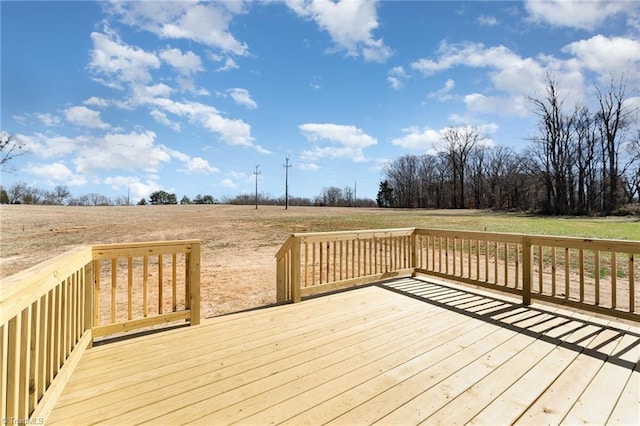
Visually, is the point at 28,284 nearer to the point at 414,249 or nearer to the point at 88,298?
the point at 88,298

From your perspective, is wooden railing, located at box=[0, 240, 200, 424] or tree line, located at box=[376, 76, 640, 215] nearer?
wooden railing, located at box=[0, 240, 200, 424]

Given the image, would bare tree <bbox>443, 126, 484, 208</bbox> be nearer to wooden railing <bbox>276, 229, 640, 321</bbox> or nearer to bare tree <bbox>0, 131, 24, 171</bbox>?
wooden railing <bbox>276, 229, 640, 321</bbox>

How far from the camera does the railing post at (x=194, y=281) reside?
11.1 ft

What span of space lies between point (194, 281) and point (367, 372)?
2.17m

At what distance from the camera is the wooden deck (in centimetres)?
191

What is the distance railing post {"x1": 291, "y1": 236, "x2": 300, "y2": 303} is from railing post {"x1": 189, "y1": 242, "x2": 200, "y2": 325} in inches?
54.3

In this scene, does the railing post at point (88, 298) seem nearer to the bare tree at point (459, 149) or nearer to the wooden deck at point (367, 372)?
the wooden deck at point (367, 372)

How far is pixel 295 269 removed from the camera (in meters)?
4.32

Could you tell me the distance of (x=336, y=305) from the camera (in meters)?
4.16

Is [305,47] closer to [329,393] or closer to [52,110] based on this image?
[329,393]

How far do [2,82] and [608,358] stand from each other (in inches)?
494

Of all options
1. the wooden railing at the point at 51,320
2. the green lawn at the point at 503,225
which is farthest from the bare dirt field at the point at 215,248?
the wooden railing at the point at 51,320

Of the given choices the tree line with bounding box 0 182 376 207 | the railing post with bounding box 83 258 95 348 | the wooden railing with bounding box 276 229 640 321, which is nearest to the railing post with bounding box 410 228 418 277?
the wooden railing with bounding box 276 229 640 321

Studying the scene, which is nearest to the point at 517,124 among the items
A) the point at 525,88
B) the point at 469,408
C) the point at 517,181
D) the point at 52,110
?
the point at 525,88
